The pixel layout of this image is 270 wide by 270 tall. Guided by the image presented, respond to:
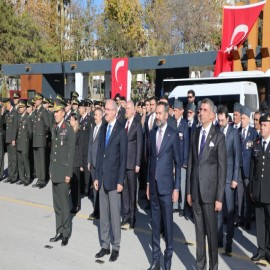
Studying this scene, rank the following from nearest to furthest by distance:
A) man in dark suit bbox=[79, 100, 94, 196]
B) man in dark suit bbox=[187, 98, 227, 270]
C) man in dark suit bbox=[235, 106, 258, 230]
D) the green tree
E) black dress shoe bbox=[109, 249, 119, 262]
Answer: man in dark suit bbox=[187, 98, 227, 270] < black dress shoe bbox=[109, 249, 119, 262] < man in dark suit bbox=[235, 106, 258, 230] < man in dark suit bbox=[79, 100, 94, 196] < the green tree

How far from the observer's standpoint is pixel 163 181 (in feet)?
16.4

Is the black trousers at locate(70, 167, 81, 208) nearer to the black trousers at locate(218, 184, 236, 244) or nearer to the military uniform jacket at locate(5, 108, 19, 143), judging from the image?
the black trousers at locate(218, 184, 236, 244)

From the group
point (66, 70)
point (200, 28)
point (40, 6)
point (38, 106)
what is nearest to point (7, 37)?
point (40, 6)

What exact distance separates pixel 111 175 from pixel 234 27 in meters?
17.7

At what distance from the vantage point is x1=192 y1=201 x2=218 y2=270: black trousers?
4.69m

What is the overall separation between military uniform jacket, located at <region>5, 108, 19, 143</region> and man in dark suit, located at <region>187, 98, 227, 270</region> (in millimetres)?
6733

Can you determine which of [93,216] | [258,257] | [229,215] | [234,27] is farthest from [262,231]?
[234,27]

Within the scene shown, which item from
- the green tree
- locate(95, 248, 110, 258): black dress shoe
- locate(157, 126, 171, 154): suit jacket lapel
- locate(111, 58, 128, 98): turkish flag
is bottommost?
locate(95, 248, 110, 258): black dress shoe

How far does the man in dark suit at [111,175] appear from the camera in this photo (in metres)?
5.43

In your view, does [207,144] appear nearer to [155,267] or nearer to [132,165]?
[155,267]

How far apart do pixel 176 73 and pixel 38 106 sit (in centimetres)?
2144

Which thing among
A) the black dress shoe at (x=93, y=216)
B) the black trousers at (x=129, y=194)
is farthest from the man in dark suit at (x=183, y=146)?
the black dress shoe at (x=93, y=216)

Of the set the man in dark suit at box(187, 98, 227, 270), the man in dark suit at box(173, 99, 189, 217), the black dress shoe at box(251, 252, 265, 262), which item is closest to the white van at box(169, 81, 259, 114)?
the man in dark suit at box(173, 99, 189, 217)

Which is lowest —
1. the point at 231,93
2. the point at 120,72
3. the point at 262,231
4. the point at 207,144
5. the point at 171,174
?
the point at 262,231
